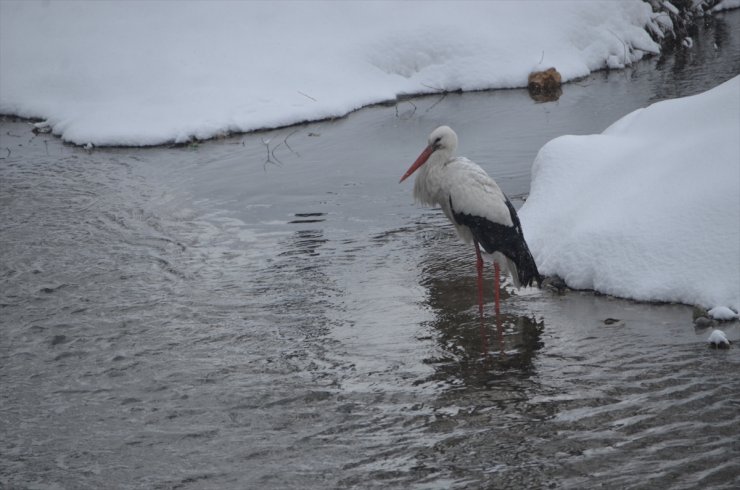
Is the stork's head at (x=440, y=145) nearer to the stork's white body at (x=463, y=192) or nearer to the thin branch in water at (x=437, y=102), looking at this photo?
the stork's white body at (x=463, y=192)

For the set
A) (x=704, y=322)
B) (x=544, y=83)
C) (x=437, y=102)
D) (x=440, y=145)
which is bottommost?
(x=704, y=322)

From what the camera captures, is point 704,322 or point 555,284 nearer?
point 704,322

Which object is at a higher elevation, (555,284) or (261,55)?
(261,55)

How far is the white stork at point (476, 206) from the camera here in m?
7.39

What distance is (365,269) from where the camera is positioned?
854 cm

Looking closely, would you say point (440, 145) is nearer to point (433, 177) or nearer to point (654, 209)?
point (433, 177)

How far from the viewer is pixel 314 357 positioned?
6.62 metres

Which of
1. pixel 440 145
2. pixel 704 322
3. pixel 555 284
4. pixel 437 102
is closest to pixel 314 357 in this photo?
pixel 555 284

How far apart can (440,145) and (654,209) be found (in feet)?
6.61

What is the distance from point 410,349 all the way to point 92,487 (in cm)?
262

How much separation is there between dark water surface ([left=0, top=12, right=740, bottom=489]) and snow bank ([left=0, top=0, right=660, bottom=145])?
3.14m

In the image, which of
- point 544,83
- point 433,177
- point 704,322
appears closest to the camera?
point 704,322

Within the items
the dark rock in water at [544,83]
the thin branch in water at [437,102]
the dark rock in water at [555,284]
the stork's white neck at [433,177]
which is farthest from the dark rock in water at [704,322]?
the dark rock in water at [544,83]

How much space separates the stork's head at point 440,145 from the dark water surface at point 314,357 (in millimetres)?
1084
